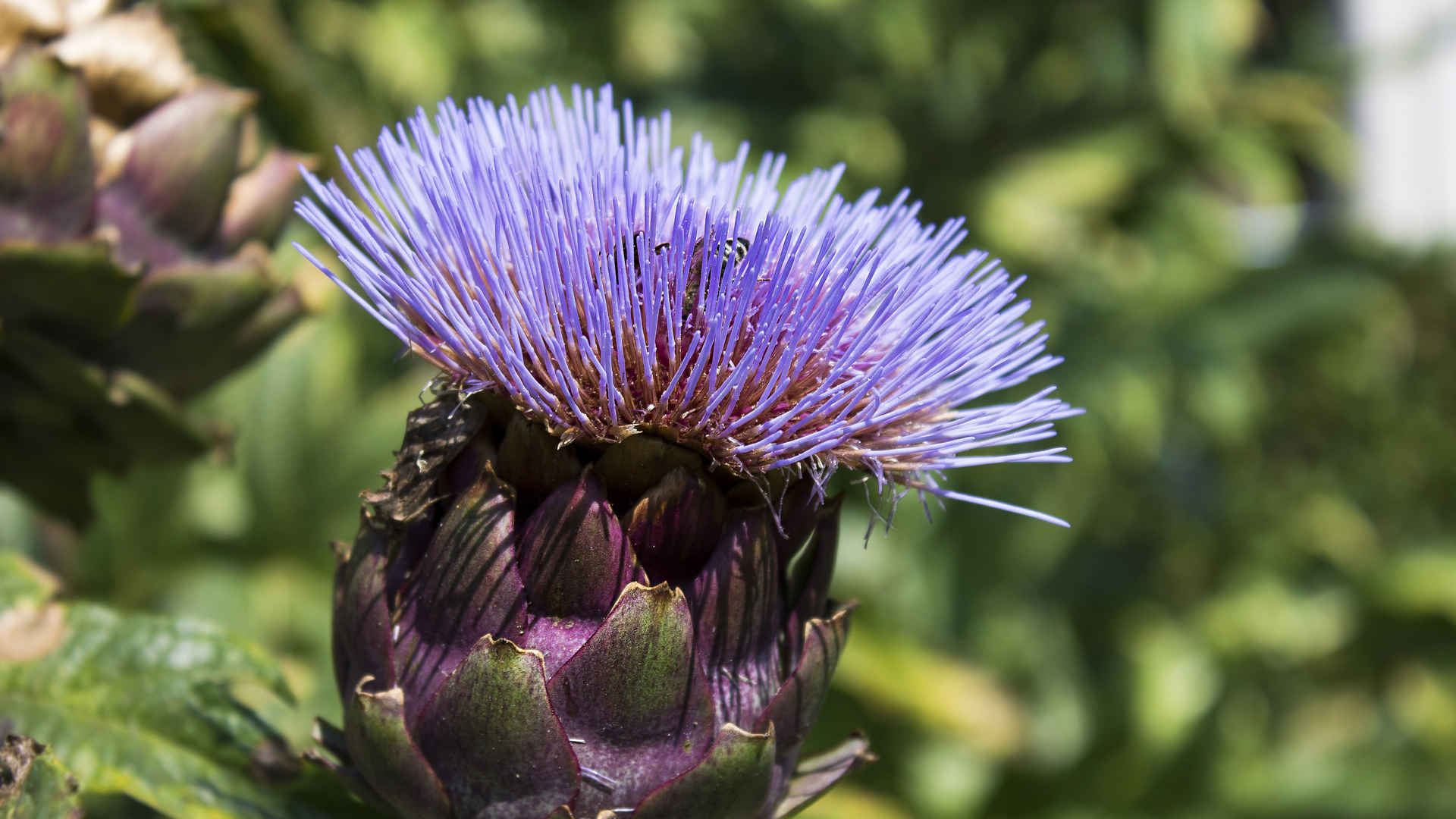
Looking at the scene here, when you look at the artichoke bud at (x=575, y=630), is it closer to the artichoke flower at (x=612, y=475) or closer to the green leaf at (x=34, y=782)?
the artichoke flower at (x=612, y=475)

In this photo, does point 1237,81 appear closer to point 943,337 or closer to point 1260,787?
point 1260,787

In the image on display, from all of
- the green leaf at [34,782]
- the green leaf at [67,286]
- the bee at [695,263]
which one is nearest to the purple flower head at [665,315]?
the bee at [695,263]

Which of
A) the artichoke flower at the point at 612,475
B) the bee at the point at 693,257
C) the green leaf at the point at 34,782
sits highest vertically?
the bee at the point at 693,257

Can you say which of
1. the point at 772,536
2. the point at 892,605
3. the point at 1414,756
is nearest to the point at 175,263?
the point at 772,536

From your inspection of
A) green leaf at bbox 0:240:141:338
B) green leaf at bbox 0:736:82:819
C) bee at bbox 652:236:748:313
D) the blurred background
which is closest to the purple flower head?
bee at bbox 652:236:748:313

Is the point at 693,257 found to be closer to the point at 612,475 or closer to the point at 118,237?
the point at 612,475
